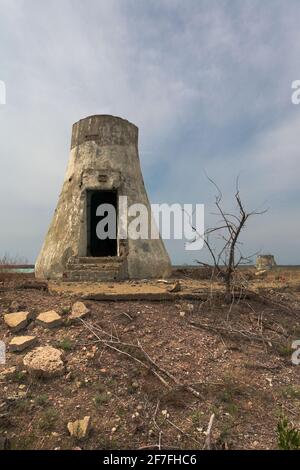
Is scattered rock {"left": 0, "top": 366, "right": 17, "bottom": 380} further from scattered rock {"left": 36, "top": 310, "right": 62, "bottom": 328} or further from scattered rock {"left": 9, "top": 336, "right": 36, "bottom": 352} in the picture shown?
scattered rock {"left": 36, "top": 310, "right": 62, "bottom": 328}

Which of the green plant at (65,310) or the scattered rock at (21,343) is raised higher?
the green plant at (65,310)

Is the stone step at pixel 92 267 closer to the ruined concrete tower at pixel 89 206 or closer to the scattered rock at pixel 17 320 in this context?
the ruined concrete tower at pixel 89 206

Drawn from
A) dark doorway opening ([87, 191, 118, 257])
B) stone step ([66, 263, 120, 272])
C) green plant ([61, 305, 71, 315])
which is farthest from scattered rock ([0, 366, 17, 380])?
dark doorway opening ([87, 191, 118, 257])

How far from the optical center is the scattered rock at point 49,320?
4379mm

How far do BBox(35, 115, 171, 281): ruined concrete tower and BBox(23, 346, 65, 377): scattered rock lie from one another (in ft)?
12.9

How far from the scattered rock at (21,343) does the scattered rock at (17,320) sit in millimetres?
234

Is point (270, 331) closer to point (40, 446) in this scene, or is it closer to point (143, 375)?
point (143, 375)

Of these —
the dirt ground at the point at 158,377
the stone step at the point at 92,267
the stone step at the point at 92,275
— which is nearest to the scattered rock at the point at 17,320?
the dirt ground at the point at 158,377

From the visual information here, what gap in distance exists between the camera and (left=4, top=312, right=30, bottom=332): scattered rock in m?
4.31

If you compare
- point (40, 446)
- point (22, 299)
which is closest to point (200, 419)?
point (40, 446)

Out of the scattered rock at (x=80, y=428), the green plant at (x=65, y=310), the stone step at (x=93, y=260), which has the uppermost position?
the stone step at (x=93, y=260)

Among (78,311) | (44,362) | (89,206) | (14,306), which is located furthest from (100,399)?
(89,206)

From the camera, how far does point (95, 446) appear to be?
2.82m
